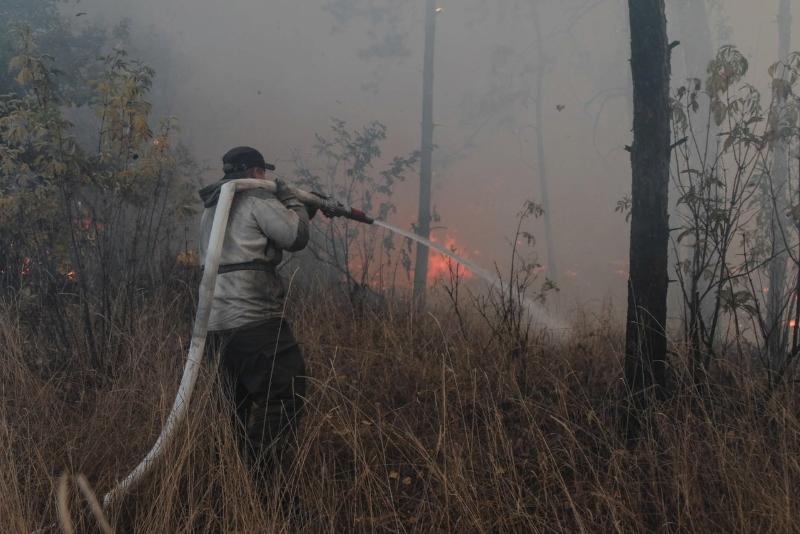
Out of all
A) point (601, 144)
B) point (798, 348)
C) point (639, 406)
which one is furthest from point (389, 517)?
point (601, 144)

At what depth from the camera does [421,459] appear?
2711mm

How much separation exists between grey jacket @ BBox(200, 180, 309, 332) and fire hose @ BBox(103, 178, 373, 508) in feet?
0.26

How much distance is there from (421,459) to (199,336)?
1.17m

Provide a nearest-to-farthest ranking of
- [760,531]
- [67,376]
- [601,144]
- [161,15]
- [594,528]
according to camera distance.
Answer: [760,531] → [594,528] → [67,376] → [161,15] → [601,144]

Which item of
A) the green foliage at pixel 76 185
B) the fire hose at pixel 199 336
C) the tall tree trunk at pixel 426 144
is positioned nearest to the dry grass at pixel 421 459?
the fire hose at pixel 199 336

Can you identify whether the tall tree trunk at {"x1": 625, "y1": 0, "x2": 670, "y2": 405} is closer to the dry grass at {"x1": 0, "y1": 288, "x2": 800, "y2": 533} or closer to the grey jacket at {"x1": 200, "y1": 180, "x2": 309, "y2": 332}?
the dry grass at {"x1": 0, "y1": 288, "x2": 800, "y2": 533}

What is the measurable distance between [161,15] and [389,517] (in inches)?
550

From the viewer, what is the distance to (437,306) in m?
6.61

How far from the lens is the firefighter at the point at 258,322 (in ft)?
8.48

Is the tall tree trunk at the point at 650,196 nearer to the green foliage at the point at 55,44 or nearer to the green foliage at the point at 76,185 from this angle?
the green foliage at the point at 76,185

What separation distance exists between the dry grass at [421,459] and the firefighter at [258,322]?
0.12 metres

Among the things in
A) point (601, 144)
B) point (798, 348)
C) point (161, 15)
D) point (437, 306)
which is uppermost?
point (601, 144)

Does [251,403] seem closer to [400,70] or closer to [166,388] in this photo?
[166,388]

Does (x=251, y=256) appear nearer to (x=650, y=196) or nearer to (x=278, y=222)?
(x=278, y=222)
